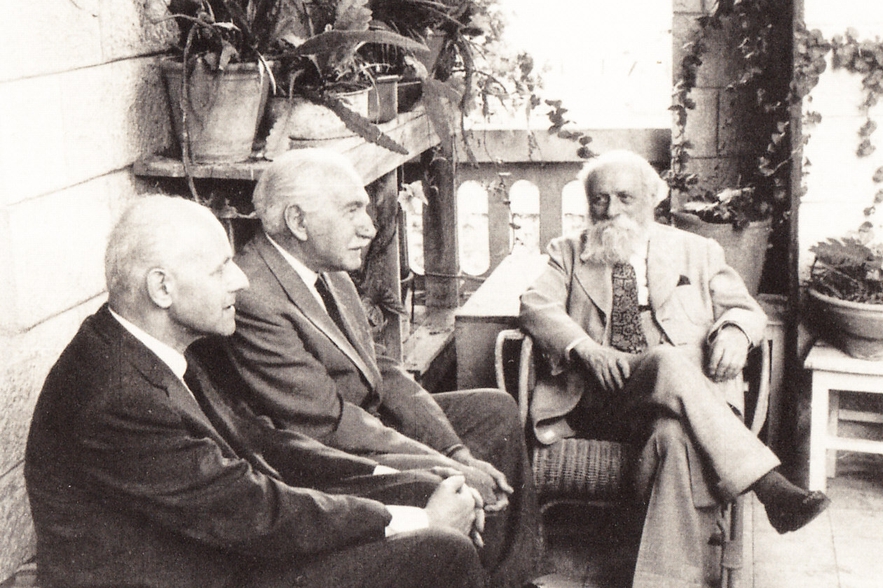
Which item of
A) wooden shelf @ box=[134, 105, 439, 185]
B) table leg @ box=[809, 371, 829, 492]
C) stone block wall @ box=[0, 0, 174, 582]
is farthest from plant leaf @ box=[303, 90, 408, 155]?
table leg @ box=[809, 371, 829, 492]

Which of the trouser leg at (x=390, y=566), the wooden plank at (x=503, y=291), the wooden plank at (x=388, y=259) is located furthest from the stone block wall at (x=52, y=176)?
the wooden plank at (x=503, y=291)

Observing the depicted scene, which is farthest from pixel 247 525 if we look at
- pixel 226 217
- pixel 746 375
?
pixel 746 375

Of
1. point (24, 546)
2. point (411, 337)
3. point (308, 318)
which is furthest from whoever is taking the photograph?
point (411, 337)

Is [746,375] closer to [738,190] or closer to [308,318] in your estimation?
[738,190]

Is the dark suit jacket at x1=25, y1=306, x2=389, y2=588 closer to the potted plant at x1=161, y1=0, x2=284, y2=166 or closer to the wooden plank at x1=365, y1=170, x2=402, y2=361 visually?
the potted plant at x1=161, y1=0, x2=284, y2=166

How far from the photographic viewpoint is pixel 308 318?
278 cm

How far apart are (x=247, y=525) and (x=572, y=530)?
1841mm

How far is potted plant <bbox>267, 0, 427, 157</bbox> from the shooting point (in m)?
2.97

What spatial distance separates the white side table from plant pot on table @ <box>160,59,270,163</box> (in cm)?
207

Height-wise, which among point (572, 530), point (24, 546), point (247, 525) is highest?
point (247, 525)

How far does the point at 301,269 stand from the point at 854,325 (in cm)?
199

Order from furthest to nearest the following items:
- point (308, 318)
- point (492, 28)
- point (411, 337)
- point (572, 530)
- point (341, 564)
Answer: point (411, 337) < point (492, 28) < point (572, 530) < point (308, 318) < point (341, 564)

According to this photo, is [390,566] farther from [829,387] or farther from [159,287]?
[829,387]

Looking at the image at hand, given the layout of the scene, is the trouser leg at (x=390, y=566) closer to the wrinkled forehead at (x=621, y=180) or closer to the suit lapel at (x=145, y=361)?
the suit lapel at (x=145, y=361)
